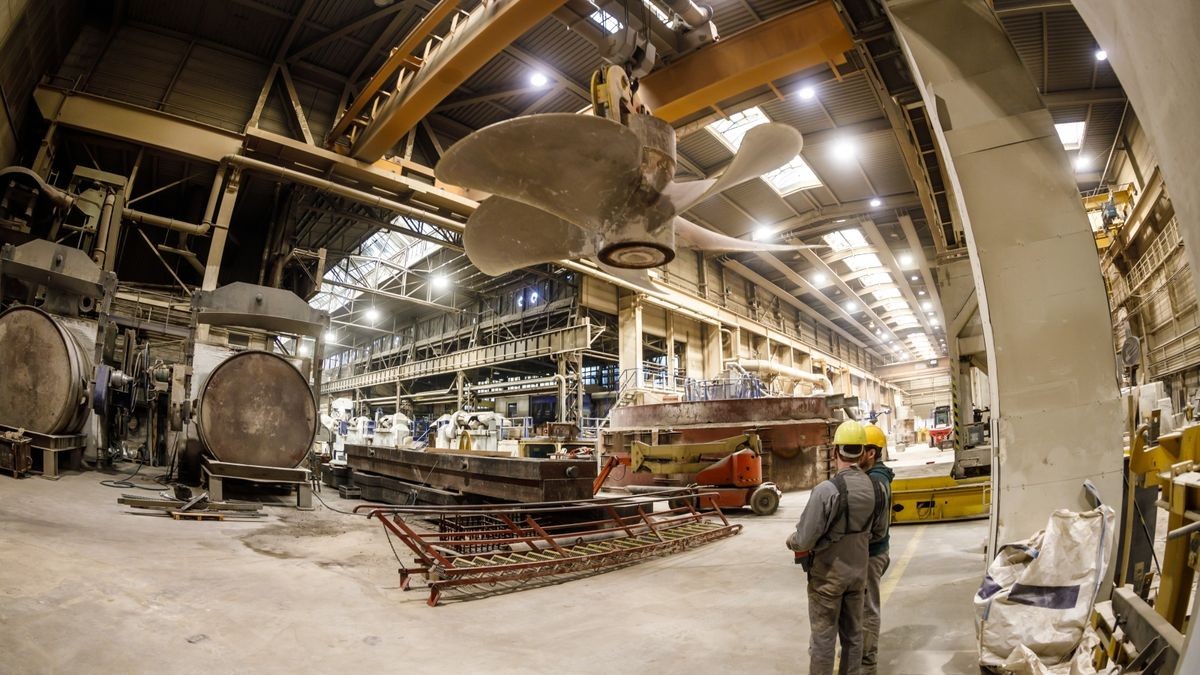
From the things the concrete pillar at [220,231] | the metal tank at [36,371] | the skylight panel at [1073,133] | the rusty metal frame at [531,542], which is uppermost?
the skylight panel at [1073,133]

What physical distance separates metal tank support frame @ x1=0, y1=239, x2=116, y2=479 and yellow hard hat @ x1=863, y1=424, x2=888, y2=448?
28.3 feet

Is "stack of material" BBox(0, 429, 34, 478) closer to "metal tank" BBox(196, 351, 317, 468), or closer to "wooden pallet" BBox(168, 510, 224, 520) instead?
"metal tank" BBox(196, 351, 317, 468)

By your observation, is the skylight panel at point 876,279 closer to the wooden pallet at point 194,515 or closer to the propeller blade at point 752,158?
the propeller blade at point 752,158

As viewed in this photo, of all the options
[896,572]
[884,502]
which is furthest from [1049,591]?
[896,572]

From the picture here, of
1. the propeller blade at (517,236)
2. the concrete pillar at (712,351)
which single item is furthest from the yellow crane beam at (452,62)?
the concrete pillar at (712,351)

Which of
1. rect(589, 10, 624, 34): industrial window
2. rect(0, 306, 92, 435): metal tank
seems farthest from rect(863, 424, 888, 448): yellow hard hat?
rect(589, 10, 624, 34): industrial window

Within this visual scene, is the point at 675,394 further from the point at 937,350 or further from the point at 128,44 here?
the point at 937,350

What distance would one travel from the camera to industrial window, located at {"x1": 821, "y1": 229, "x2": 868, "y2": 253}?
19.2 meters

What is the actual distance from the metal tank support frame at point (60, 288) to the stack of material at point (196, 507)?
135 cm

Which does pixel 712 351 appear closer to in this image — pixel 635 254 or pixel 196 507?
pixel 635 254

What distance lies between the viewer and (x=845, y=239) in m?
19.9

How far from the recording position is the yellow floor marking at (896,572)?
14.2ft

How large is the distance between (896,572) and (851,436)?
2963mm

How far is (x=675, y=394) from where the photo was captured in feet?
59.9
